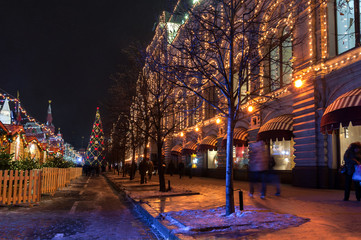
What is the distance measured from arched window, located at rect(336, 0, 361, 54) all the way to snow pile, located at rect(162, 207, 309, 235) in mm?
10015

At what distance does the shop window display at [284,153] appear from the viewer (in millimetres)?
19250

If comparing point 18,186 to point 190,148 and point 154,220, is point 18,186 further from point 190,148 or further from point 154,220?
point 190,148

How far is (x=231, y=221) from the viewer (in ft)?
23.3

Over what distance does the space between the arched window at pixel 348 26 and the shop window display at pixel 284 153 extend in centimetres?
611

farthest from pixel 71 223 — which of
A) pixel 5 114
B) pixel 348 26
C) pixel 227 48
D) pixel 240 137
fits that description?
pixel 5 114

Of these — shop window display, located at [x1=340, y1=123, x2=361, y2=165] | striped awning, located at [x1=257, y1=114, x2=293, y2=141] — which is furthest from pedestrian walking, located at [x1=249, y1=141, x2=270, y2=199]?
striped awning, located at [x1=257, y1=114, x2=293, y2=141]

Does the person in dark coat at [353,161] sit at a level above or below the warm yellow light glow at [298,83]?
below

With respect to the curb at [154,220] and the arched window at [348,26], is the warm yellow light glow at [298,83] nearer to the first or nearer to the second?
the arched window at [348,26]

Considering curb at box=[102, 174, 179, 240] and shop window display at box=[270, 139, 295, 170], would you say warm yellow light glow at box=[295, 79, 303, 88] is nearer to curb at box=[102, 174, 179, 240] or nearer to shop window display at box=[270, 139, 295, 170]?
shop window display at box=[270, 139, 295, 170]

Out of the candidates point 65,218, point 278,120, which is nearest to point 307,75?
point 278,120

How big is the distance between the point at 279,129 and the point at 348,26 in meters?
5.99

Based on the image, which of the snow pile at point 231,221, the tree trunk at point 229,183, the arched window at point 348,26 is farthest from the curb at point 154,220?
the arched window at point 348,26

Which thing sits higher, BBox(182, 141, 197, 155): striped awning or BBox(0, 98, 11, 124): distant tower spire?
BBox(0, 98, 11, 124): distant tower spire

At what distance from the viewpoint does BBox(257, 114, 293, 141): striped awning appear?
17.9m
